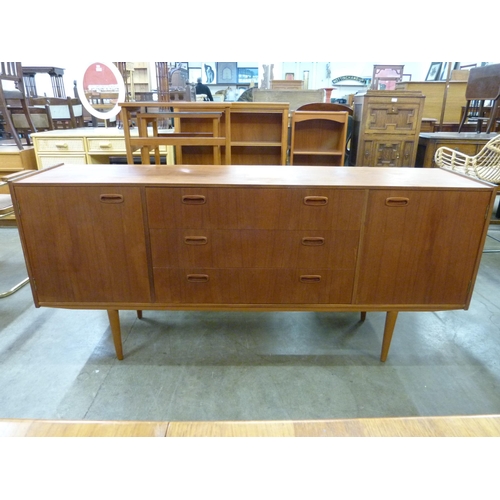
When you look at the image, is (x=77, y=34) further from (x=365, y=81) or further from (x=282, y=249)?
(x=365, y=81)

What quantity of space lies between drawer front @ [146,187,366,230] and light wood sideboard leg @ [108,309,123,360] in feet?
1.57

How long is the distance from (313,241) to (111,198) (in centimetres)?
82

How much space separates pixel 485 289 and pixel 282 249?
5.46ft

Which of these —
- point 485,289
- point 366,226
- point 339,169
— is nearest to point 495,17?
point 366,226

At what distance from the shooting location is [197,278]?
153cm

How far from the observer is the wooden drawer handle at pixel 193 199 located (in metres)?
1.38

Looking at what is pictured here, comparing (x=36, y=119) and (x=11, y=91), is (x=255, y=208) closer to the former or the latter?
(x=11, y=91)

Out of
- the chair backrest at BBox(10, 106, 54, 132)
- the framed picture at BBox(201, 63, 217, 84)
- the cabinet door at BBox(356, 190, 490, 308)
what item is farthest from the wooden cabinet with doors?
the framed picture at BBox(201, 63, 217, 84)

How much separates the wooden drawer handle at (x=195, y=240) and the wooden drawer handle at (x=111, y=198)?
0.97 ft

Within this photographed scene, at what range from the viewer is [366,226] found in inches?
56.0

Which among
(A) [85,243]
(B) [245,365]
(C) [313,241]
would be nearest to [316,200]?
(C) [313,241]

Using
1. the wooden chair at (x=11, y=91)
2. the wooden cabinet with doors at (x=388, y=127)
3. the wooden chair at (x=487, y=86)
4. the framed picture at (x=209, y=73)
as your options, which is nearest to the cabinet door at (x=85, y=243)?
the wooden chair at (x=11, y=91)

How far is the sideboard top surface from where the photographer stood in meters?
1.38

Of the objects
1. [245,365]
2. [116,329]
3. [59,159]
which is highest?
[59,159]
